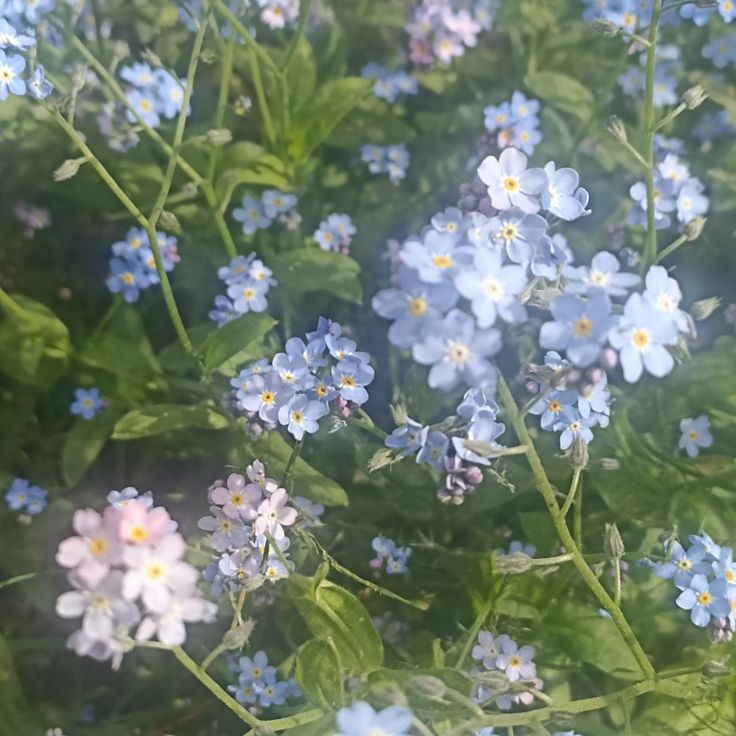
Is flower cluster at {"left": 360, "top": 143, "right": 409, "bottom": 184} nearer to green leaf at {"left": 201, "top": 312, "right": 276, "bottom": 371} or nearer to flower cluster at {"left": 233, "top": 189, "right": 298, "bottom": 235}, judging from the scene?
flower cluster at {"left": 233, "top": 189, "right": 298, "bottom": 235}

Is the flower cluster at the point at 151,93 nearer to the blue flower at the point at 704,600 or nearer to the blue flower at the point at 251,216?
the blue flower at the point at 251,216

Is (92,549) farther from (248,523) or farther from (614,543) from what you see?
(614,543)

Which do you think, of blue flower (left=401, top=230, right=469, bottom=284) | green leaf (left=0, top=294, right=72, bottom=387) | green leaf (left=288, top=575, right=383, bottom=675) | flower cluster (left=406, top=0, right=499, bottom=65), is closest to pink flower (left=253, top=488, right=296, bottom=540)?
green leaf (left=288, top=575, right=383, bottom=675)

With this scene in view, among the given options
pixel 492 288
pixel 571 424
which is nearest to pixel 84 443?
pixel 571 424

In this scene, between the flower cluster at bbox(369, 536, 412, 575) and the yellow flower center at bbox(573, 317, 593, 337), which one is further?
the flower cluster at bbox(369, 536, 412, 575)

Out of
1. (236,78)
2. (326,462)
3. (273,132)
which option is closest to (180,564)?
(326,462)

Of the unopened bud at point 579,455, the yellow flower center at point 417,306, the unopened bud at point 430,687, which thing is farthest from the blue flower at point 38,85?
the unopened bud at point 430,687
